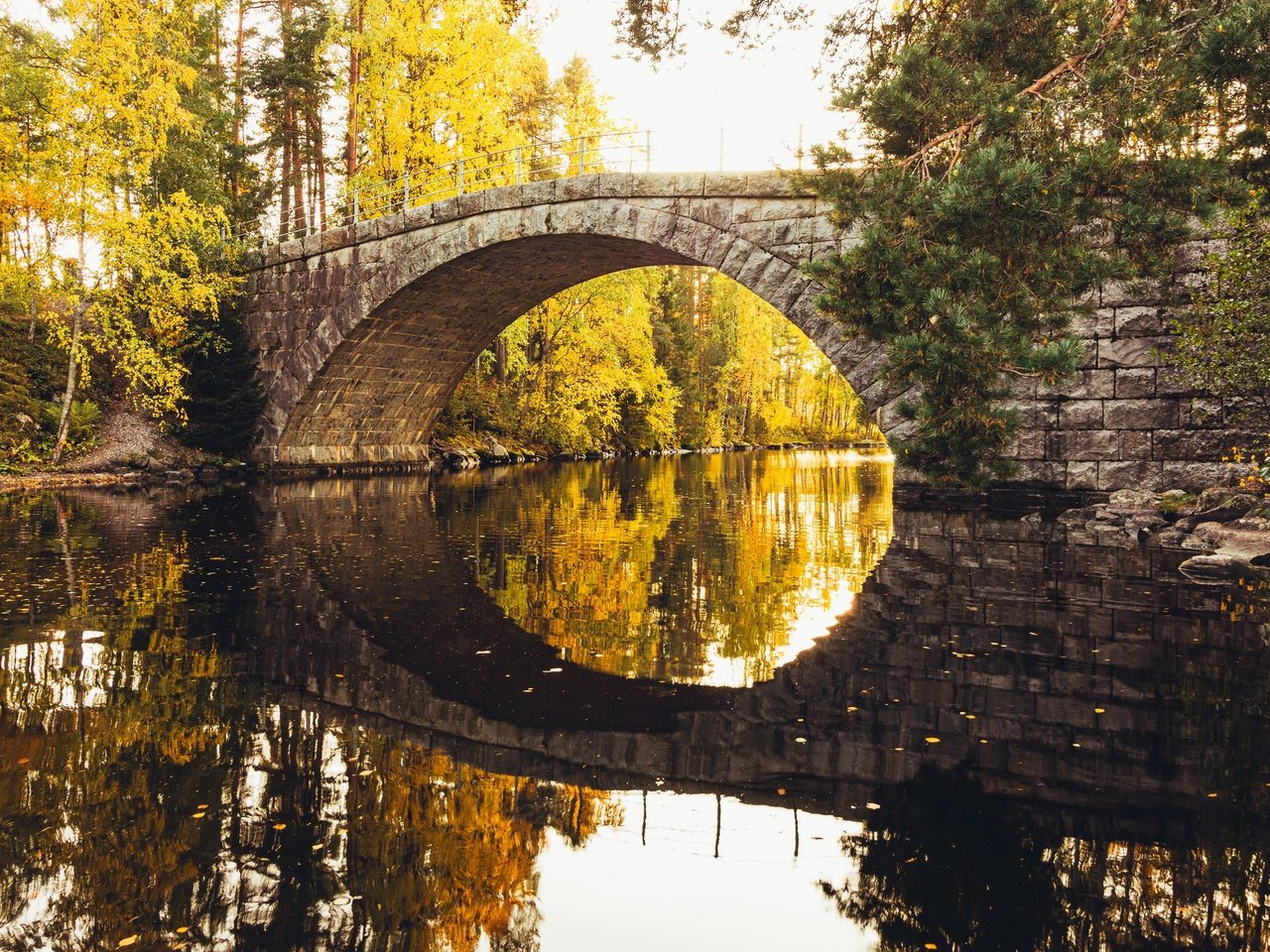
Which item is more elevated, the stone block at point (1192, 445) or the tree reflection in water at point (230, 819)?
the stone block at point (1192, 445)

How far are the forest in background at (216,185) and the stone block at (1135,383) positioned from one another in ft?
33.5

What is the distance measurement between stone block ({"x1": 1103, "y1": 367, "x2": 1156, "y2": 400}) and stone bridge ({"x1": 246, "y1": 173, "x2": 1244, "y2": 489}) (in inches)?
0.7

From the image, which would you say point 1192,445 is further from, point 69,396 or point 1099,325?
point 69,396

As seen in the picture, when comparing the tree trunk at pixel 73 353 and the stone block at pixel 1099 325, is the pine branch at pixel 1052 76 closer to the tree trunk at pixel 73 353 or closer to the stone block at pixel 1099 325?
the stone block at pixel 1099 325

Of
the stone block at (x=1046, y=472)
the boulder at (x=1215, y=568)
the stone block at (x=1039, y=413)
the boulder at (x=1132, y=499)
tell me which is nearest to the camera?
the boulder at (x=1215, y=568)

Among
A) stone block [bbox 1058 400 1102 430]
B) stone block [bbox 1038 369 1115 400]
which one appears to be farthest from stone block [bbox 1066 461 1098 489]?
stone block [bbox 1038 369 1115 400]

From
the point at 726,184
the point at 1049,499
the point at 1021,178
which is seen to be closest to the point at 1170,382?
the point at 1049,499

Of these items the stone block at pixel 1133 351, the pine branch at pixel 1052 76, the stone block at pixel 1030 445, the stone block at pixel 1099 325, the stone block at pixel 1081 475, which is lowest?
the stone block at pixel 1081 475

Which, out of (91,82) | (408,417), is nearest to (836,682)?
(91,82)

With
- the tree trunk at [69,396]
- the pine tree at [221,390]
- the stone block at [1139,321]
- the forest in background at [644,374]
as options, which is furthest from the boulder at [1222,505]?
the pine tree at [221,390]

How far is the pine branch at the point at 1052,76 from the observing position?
6.25 metres

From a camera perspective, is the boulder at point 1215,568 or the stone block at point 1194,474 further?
the stone block at point 1194,474

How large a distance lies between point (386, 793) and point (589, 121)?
28.3 meters

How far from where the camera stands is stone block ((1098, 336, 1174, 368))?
1251cm
